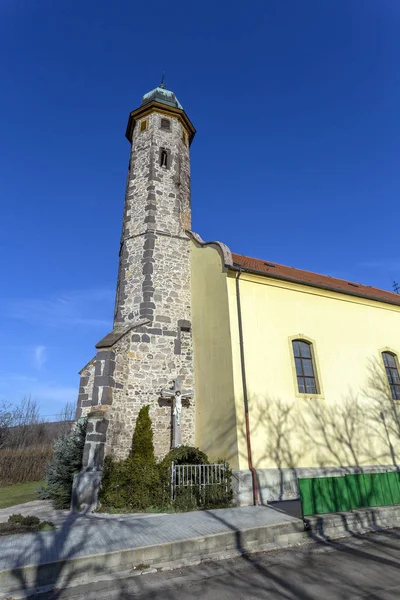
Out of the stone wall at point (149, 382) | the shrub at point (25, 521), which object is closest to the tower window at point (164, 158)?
the stone wall at point (149, 382)

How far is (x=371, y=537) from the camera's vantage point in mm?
7180

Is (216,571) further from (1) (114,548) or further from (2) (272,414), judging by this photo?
(2) (272,414)

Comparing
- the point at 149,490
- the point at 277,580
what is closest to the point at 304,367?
the point at 149,490

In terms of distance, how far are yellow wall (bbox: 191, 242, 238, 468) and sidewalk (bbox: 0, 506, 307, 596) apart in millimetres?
2645

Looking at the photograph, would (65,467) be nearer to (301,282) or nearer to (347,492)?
(347,492)

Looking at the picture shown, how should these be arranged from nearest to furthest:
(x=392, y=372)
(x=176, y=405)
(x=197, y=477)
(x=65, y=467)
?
(x=197, y=477), (x=65, y=467), (x=176, y=405), (x=392, y=372)

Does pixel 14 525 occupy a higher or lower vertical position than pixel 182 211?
lower

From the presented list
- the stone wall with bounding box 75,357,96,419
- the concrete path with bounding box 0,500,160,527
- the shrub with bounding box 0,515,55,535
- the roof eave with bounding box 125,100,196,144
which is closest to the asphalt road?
the shrub with bounding box 0,515,55,535

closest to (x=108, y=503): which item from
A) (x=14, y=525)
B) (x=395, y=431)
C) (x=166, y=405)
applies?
(x=14, y=525)

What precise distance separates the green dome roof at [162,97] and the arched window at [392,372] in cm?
1613

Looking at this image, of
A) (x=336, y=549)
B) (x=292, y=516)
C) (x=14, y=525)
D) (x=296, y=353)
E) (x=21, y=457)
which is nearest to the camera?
(x=336, y=549)

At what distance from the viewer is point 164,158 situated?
1694 centimetres

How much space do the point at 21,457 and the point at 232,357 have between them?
2044cm

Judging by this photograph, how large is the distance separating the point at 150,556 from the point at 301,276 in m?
13.0
